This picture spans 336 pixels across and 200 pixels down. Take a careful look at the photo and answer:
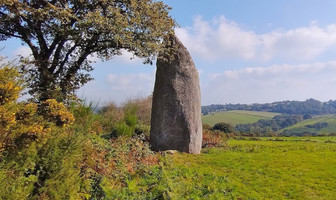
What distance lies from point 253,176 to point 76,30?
8604mm

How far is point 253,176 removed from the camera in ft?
31.1

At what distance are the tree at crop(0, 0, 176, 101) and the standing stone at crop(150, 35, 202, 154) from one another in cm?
127

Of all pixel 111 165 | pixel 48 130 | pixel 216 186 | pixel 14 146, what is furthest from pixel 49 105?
pixel 216 186

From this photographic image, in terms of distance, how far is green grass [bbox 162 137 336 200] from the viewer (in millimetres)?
7285

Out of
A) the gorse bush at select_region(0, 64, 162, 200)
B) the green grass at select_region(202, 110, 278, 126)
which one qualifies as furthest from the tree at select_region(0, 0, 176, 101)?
the green grass at select_region(202, 110, 278, 126)

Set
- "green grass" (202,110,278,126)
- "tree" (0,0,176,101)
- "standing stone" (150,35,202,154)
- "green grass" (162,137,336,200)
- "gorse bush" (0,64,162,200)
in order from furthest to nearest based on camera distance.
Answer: "green grass" (202,110,278,126), "standing stone" (150,35,202,154), "tree" (0,0,176,101), "green grass" (162,137,336,200), "gorse bush" (0,64,162,200)

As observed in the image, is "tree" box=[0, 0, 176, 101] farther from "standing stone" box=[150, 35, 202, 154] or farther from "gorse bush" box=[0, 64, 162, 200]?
"gorse bush" box=[0, 64, 162, 200]

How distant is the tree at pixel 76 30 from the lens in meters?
10.4

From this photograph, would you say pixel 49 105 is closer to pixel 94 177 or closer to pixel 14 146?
pixel 14 146

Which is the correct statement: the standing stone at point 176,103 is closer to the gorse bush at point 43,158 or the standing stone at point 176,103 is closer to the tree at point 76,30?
the tree at point 76,30

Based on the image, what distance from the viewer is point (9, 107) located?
4391 millimetres

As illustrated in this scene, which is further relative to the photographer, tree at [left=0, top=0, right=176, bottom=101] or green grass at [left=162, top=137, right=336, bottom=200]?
tree at [left=0, top=0, right=176, bottom=101]

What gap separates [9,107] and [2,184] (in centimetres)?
125

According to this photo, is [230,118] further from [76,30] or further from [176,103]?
[76,30]
